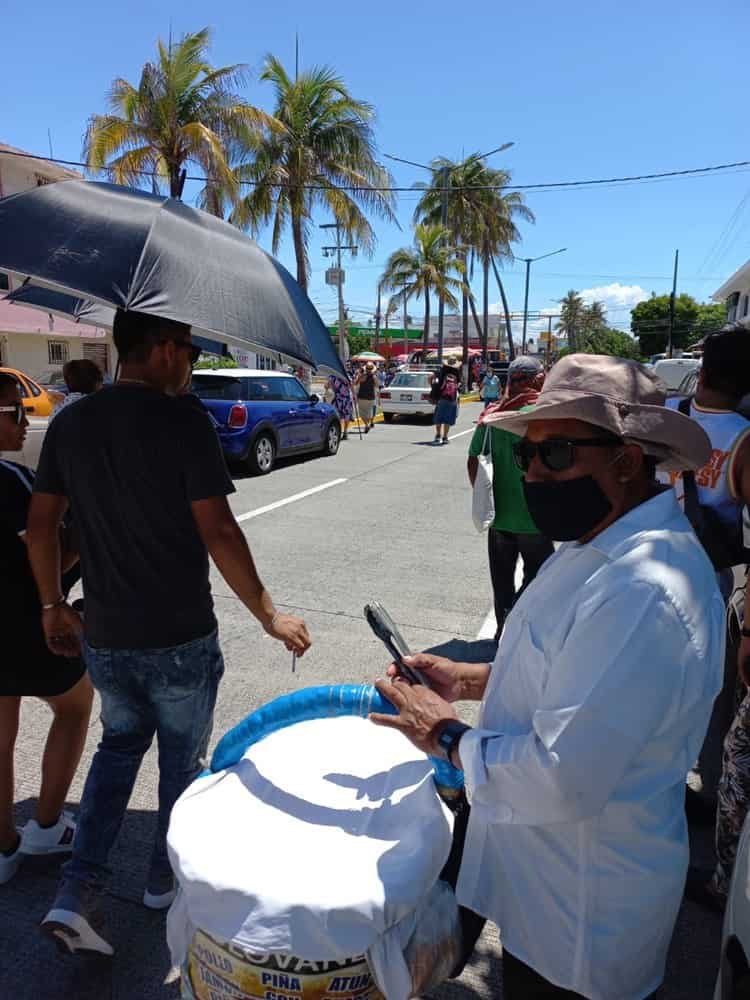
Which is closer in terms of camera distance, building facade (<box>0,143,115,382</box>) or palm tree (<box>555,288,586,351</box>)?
building facade (<box>0,143,115,382</box>)

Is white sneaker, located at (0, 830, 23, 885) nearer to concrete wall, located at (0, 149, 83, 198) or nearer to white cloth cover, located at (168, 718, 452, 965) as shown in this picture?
white cloth cover, located at (168, 718, 452, 965)

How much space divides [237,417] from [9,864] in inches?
340

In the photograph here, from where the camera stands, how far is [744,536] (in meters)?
2.93

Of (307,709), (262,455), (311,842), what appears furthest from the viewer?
(262,455)

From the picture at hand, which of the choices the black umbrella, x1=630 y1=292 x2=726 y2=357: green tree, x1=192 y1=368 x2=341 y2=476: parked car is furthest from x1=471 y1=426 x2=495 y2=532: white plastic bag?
x1=630 y1=292 x2=726 y2=357: green tree

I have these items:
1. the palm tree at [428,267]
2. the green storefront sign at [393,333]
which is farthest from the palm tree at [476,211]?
the green storefront sign at [393,333]

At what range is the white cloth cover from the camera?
1.27 m

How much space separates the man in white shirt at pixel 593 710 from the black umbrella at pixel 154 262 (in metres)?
1.16

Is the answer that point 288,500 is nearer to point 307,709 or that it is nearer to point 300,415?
point 300,415

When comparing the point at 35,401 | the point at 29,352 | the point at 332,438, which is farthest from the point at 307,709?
the point at 29,352

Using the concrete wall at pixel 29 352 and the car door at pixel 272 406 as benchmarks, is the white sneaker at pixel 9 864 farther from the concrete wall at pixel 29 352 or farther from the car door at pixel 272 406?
the concrete wall at pixel 29 352

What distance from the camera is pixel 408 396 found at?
20.5 m

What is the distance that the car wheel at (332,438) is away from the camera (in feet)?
45.0

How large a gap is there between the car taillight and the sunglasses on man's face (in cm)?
830
